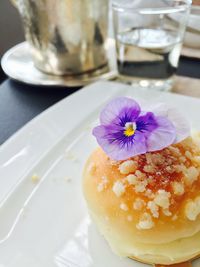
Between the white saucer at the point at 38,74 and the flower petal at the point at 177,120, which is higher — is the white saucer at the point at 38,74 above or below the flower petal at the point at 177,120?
below

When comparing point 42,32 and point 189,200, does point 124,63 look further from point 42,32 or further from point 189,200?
point 189,200

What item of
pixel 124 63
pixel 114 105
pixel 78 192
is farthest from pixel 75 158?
pixel 124 63

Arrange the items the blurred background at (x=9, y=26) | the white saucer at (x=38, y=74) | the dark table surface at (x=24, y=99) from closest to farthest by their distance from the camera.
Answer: the dark table surface at (x=24, y=99) < the white saucer at (x=38, y=74) < the blurred background at (x=9, y=26)

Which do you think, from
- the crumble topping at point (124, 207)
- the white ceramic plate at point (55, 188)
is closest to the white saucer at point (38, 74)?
the white ceramic plate at point (55, 188)

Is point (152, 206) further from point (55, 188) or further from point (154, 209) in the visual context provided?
point (55, 188)

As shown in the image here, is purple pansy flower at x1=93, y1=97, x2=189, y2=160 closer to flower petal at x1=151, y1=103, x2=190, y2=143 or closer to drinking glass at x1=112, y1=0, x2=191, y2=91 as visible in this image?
flower petal at x1=151, y1=103, x2=190, y2=143

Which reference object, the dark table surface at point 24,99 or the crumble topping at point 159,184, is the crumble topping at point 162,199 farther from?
the dark table surface at point 24,99

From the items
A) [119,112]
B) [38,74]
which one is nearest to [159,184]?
[119,112]
